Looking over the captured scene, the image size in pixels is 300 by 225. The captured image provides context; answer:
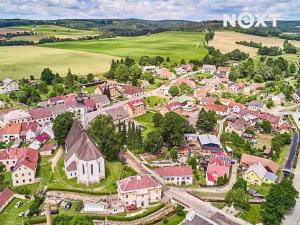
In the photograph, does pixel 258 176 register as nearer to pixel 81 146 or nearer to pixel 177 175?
pixel 177 175

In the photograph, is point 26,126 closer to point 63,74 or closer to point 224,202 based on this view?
point 224,202

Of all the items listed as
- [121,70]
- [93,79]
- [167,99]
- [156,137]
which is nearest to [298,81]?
[167,99]

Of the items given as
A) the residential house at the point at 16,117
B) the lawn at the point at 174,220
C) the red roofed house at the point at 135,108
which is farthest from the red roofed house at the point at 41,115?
the lawn at the point at 174,220

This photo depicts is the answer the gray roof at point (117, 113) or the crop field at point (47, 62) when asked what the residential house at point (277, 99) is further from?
the crop field at point (47, 62)

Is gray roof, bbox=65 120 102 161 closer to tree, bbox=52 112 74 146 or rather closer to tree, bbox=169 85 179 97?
tree, bbox=52 112 74 146

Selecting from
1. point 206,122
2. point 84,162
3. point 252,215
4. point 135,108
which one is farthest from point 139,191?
point 135,108

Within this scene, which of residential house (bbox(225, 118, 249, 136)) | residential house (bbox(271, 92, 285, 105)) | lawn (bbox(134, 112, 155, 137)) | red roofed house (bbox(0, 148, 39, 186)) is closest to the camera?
red roofed house (bbox(0, 148, 39, 186))

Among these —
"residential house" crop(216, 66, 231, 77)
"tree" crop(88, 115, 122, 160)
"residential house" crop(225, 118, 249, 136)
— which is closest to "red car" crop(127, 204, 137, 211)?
"tree" crop(88, 115, 122, 160)
